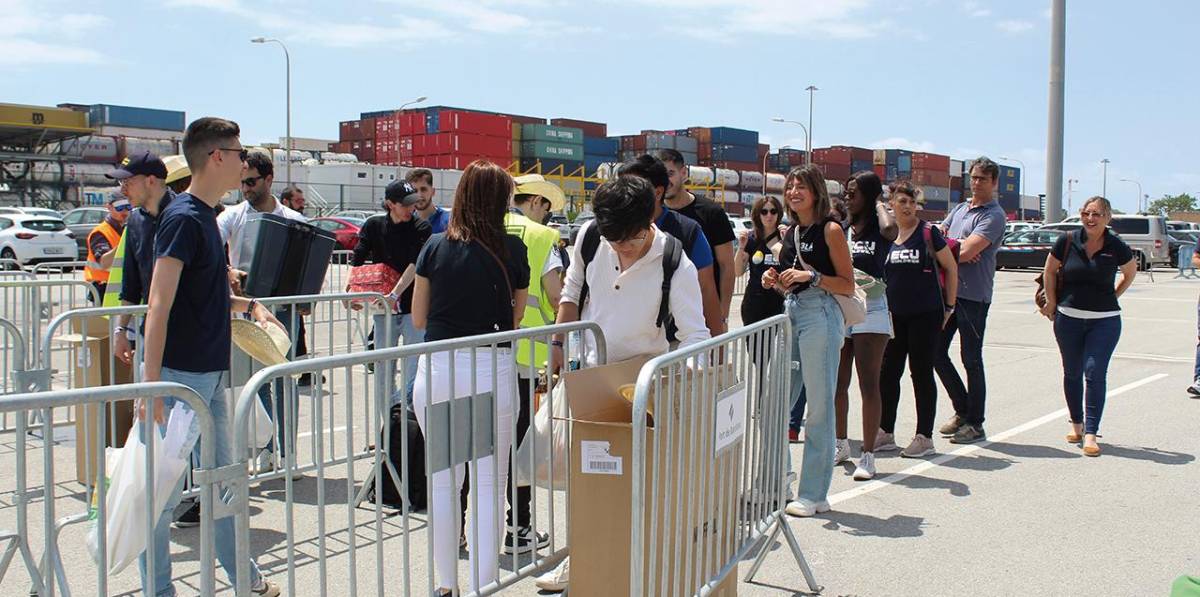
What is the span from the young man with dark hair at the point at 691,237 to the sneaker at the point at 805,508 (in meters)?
1.07

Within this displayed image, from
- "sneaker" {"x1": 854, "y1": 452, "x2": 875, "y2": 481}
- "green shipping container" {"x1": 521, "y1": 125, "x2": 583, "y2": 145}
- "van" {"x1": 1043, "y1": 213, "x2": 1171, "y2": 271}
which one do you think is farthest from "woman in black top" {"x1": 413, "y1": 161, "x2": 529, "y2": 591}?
"green shipping container" {"x1": 521, "y1": 125, "x2": 583, "y2": 145}

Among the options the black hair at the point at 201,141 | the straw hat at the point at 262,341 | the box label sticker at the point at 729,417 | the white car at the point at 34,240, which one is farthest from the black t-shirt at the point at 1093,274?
the white car at the point at 34,240

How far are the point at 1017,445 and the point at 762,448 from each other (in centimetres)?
376

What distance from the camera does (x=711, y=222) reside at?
5.54 metres

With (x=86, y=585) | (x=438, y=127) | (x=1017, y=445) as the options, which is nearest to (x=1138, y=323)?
(x=1017, y=445)

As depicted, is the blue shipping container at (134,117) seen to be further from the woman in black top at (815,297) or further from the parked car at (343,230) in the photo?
the woman in black top at (815,297)

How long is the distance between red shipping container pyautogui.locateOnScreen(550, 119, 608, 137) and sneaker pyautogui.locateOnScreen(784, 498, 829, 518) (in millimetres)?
73510

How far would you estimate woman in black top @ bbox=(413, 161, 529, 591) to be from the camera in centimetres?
368

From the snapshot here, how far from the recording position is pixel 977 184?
704 centimetres

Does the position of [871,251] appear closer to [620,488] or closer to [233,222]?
[620,488]

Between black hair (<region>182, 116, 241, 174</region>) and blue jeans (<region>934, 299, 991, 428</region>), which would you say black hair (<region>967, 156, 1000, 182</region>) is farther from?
black hair (<region>182, 116, 241, 174</region>)

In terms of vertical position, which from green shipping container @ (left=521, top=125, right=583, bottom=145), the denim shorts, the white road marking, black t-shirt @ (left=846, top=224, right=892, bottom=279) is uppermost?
green shipping container @ (left=521, top=125, right=583, bottom=145)

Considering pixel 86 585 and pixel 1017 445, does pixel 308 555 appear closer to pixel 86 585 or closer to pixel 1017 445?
pixel 86 585

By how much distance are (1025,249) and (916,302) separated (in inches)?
1074
